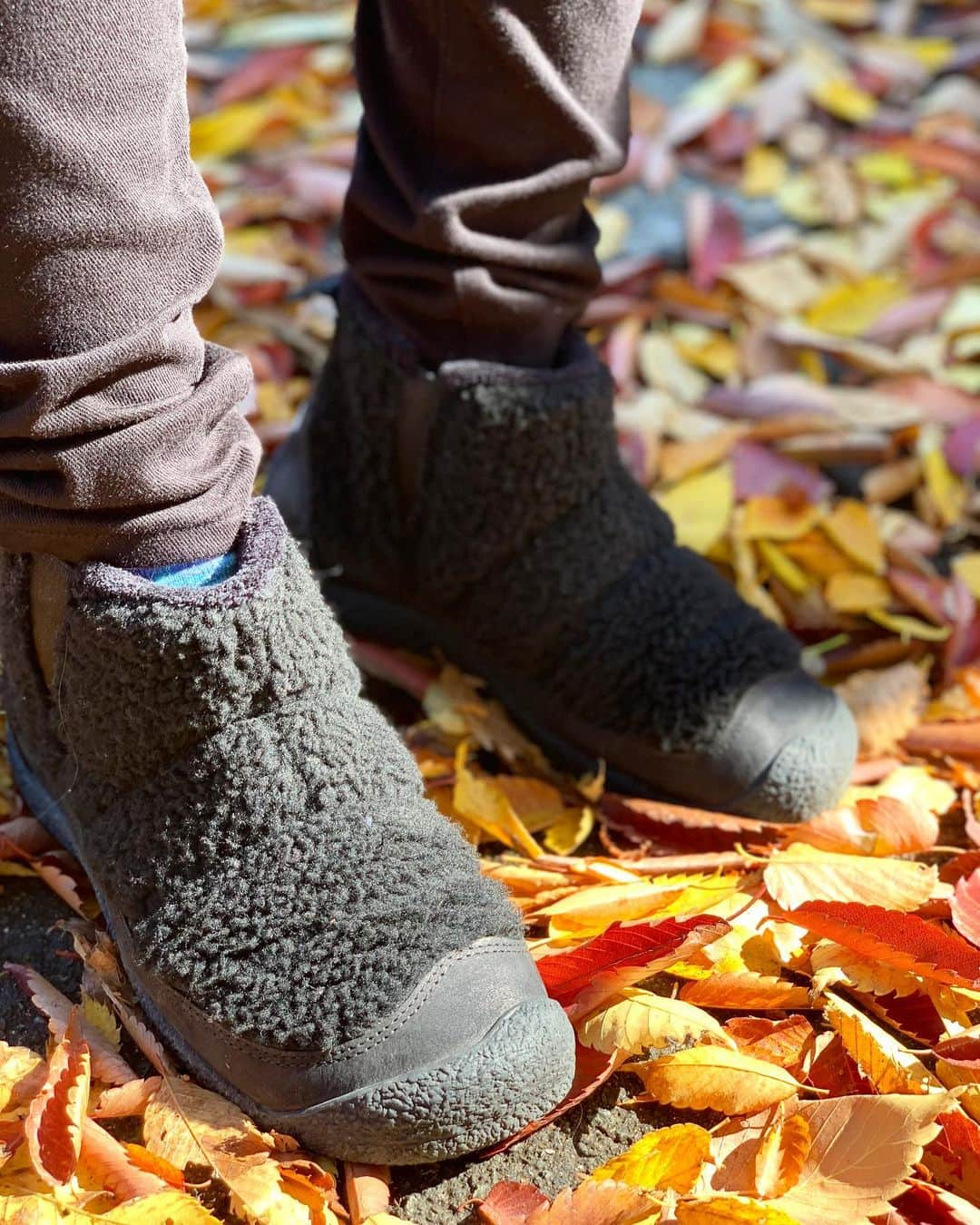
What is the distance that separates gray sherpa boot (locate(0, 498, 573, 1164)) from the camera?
0.86 meters

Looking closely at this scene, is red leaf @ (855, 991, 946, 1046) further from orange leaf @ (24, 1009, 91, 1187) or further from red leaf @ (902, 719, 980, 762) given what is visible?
orange leaf @ (24, 1009, 91, 1187)

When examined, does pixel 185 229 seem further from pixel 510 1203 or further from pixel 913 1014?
pixel 913 1014

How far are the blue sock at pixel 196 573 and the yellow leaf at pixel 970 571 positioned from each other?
0.92 meters

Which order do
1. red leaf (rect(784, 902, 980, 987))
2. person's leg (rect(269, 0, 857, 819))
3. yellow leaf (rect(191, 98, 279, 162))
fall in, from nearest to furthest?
red leaf (rect(784, 902, 980, 987)), person's leg (rect(269, 0, 857, 819)), yellow leaf (rect(191, 98, 279, 162))

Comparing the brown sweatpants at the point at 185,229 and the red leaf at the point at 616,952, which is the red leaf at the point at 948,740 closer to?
the red leaf at the point at 616,952

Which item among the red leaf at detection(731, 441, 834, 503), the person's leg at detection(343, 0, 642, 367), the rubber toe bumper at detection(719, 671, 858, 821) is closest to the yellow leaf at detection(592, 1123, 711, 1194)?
the rubber toe bumper at detection(719, 671, 858, 821)

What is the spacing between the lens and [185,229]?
834 millimetres

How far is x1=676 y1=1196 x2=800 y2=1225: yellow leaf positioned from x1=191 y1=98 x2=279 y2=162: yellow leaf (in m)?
1.82

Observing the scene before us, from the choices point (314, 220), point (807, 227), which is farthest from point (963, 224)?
point (314, 220)

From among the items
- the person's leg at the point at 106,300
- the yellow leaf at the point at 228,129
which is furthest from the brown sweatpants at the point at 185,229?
the yellow leaf at the point at 228,129

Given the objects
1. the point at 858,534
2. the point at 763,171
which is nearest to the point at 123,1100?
the point at 858,534

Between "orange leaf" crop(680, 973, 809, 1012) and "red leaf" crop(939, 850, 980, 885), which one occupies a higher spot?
"orange leaf" crop(680, 973, 809, 1012)

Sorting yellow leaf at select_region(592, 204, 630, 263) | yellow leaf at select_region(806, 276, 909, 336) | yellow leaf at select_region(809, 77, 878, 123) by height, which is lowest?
yellow leaf at select_region(806, 276, 909, 336)

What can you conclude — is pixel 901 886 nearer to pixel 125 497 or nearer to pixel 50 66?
pixel 125 497
